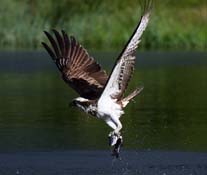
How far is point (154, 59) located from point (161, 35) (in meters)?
7.85

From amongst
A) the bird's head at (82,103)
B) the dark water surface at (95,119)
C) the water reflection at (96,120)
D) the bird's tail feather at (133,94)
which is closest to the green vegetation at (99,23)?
the dark water surface at (95,119)

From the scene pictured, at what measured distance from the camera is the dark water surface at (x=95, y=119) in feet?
49.7

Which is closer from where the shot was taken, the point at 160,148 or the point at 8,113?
the point at 160,148

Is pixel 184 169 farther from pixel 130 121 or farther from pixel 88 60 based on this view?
pixel 130 121

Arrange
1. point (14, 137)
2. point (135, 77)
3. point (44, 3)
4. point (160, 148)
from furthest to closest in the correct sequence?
point (44, 3)
point (135, 77)
point (14, 137)
point (160, 148)

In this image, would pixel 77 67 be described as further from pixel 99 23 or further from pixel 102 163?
pixel 99 23

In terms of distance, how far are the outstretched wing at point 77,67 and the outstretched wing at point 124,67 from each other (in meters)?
0.30

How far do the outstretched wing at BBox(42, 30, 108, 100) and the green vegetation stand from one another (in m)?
25.7

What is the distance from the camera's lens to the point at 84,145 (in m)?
14.9

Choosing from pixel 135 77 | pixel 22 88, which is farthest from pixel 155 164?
pixel 135 77

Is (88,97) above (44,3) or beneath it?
beneath

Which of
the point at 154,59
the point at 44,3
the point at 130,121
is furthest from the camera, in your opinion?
the point at 44,3

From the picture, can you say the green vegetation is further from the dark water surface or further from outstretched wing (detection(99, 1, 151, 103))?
outstretched wing (detection(99, 1, 151, 103))

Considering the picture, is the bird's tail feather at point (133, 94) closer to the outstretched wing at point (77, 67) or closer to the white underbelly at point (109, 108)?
the white underbelly at point (109, 108)
